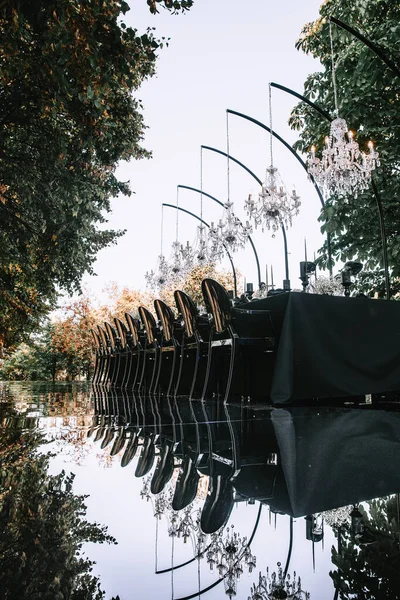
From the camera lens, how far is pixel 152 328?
5836 millimetres

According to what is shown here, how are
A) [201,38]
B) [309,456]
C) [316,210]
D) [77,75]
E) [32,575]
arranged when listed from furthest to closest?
[201,38]
[316,210]
[77,75]
[309,456]
[32,575]

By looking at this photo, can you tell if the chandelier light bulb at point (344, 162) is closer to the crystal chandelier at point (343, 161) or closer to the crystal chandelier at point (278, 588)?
the crystal chandelier at point (343, 161)

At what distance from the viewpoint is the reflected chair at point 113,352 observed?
7.95 meters

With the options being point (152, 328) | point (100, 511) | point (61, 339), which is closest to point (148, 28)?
point (152, 328)

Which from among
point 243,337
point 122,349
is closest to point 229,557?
point 243,337

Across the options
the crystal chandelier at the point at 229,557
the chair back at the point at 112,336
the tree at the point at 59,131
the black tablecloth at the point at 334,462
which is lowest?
the crystal chandelier at the point at 229,557

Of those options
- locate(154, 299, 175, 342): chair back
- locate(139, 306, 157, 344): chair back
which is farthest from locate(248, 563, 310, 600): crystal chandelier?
locate(139, 306, 157, 344): chair back

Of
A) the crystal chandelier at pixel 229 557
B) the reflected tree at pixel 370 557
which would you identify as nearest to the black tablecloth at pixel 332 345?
the reflected tree at pixel 370 557

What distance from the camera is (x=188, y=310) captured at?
15.4ft

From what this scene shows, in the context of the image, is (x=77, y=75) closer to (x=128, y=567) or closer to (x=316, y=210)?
(x=128, y=567)

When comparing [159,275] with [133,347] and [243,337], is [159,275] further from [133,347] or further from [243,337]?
Result: [243,337]

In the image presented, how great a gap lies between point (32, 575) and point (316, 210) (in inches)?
390

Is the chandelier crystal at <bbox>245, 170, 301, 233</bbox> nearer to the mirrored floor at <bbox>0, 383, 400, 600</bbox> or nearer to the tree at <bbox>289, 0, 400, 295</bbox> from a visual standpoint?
the tree at <bbox>289, 0, 400, 295</bbox>

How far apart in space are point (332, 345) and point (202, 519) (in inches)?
112
